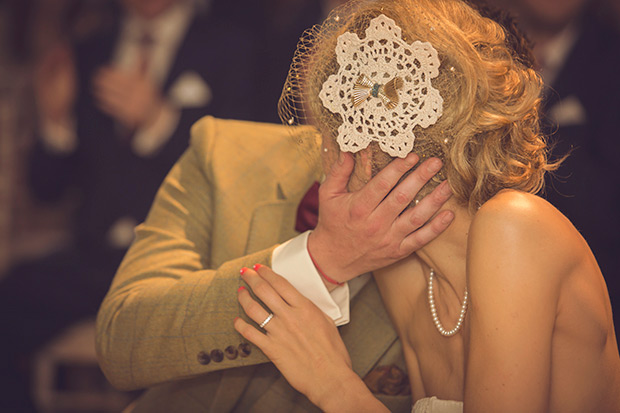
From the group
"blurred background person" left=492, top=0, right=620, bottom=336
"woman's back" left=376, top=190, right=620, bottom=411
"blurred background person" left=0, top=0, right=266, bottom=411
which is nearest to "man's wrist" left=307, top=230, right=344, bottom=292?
"woman's back" left=376, top=190, right=620, bottom=411

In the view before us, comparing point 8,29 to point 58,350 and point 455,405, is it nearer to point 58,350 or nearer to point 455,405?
point 58,350

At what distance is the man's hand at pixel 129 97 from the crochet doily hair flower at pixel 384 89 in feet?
6.63

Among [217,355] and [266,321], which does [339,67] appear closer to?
[266,321]

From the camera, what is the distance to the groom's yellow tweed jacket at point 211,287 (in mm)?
1490

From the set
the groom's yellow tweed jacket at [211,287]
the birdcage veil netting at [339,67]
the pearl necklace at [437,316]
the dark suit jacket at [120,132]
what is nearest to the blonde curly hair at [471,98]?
the birdcage veil netting at [339,67]

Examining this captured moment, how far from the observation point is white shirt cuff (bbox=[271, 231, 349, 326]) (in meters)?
1.43

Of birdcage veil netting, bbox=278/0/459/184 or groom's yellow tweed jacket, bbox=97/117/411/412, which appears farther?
groom's yellow tweed jacket, bbox=97/117/411/412

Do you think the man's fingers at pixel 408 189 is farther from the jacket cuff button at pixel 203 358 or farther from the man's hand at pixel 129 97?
the man's hand at pixel 129 97

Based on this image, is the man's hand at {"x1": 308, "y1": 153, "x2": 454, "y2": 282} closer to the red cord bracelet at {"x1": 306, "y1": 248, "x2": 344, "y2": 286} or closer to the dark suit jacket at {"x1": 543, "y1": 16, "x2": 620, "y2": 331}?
the red cord bracelet at {"x1": 306, "y1": 248, "x2": 344, "y2": 286}

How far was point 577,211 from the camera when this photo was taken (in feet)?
8.27

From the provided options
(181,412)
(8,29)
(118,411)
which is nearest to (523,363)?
(181,412)

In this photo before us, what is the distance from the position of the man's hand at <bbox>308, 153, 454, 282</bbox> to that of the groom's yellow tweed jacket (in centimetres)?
18

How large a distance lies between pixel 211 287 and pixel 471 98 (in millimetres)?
737

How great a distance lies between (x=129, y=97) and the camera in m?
3.13
